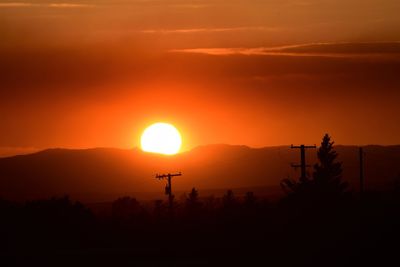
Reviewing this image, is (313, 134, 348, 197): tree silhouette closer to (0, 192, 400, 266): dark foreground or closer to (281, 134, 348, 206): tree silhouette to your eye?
(281, 134, 348, 206): tree silhouette

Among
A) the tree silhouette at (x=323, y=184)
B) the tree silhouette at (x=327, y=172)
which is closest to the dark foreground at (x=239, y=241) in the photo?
the tree silhouette at (x=323, y=184)

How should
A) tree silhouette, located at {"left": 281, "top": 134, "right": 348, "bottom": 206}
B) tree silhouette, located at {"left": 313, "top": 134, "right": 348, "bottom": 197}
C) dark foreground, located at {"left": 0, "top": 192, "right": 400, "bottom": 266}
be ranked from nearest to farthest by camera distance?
1. dark foreground, located at {"left": 0, "top": 192, "right": 400, "bottom": 266}
2. tree silhouette, located at {"left": 281, "top": 134, "right": 348, "bottom": 206}
3. tree silhouette, located at {"left": 313, "top": 134, "right": 348, "bottom": 197}

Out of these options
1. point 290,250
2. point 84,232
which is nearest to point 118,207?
point 84,232

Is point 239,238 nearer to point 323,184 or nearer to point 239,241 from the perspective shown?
point 239,241

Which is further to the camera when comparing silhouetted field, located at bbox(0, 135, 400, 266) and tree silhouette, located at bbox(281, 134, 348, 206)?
tree silhouette, located at bbox(281, 134, 348, 206)

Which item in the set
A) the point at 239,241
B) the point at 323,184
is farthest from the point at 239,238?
the point at 323,184

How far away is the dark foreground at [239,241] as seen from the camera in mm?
42969

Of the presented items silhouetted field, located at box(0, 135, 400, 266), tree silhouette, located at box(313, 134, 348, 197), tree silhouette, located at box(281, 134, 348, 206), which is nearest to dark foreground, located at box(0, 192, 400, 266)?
silhouetted field, located at box(0, 135, 400, 266)

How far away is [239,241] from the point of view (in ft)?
156

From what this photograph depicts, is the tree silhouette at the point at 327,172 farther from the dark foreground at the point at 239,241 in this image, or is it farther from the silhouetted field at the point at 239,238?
the dark foreground at the point at 239,241

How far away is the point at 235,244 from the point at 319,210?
24.4 ft

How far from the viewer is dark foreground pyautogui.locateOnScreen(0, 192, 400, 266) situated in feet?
141

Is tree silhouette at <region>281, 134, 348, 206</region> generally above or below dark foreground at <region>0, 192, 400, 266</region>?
above

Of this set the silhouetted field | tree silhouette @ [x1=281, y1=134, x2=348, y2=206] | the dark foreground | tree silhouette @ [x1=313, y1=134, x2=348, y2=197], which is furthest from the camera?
tree silhouette @ [x1=313, y1=134, x2=348, y2=197]
